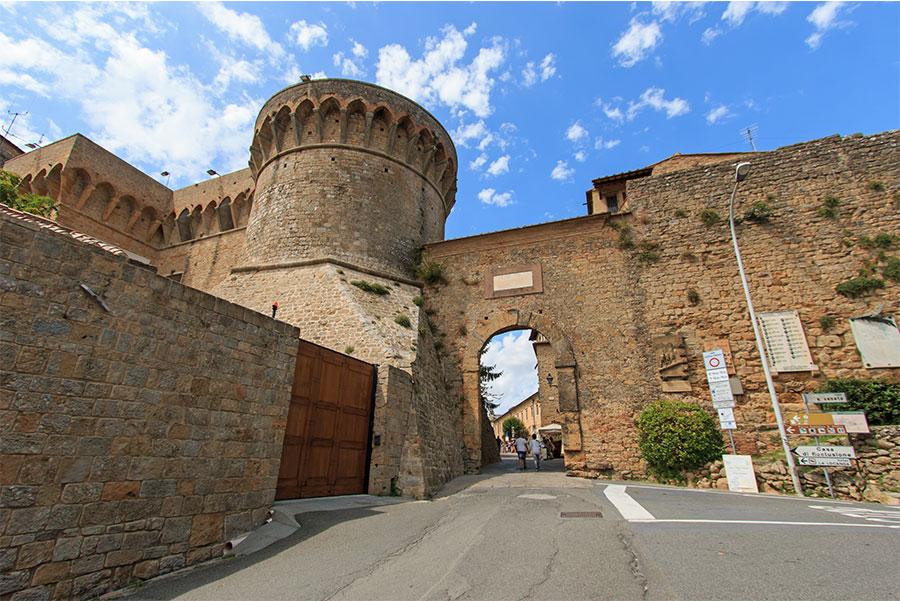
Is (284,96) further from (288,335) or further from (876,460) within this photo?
(876,460)

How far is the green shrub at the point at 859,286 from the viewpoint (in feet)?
34.2

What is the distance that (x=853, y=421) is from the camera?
8.20 m

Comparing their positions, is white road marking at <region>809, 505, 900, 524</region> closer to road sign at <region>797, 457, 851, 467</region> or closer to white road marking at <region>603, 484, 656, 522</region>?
road sign at <region>797, 457, 851, 467</region>

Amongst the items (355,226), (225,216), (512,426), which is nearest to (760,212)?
(355,226)

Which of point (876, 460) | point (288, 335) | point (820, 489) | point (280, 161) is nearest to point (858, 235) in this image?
point (876, 460)

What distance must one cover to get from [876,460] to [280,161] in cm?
1821

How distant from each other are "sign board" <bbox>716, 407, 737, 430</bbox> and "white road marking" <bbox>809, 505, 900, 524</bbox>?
2880mm

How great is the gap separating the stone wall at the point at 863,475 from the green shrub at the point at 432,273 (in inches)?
391

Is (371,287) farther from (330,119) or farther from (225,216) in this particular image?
(225,216)

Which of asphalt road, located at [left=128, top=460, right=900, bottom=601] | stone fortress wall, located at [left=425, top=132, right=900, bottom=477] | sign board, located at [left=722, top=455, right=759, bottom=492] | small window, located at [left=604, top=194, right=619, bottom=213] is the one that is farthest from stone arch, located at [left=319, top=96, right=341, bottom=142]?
sign board, located at [left=722, top=455, right=759, bottom=492]

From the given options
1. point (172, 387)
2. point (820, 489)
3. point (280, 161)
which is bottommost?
point (820, 489)

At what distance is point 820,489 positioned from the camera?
8.13 m

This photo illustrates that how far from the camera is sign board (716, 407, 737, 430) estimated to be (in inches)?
371

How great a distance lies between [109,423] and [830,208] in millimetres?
16056
